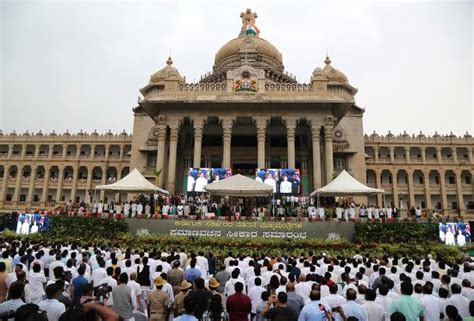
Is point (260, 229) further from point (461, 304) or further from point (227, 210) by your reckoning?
point (461, 304)

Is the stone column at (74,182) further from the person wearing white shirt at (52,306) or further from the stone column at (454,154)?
the stone column at (454,154)

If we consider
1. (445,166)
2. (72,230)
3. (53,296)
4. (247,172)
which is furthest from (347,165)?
(53,296)

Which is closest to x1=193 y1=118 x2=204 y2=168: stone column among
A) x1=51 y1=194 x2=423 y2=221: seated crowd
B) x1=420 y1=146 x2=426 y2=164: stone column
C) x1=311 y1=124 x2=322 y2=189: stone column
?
x1=51 y1=194 x2=423 y2=221: seated crowd

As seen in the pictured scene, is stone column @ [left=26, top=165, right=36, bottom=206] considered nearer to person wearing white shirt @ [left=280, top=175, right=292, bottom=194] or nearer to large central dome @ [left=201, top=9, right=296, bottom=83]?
large central dome @ [left=201, top=9, right=296, bottom=83]

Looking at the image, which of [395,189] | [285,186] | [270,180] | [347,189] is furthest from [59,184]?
[395,189]

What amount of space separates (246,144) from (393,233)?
19103 mm

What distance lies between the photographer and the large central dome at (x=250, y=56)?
137ft

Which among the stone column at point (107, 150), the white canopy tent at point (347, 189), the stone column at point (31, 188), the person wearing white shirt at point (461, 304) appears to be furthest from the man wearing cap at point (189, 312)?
the stone column at point (31, 188)

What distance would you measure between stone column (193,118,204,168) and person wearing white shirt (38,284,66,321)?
24.0 metres

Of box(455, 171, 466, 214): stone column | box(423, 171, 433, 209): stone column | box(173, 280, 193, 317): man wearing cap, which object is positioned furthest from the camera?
box(423, 171, 433, 209): stone column

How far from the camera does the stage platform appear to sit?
67.1 feet

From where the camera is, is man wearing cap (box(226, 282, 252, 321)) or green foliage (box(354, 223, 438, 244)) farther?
green foliage (box(354, 223, 438, 244))

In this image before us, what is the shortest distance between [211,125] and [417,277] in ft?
89.7

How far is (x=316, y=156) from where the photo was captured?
29.9 meters
